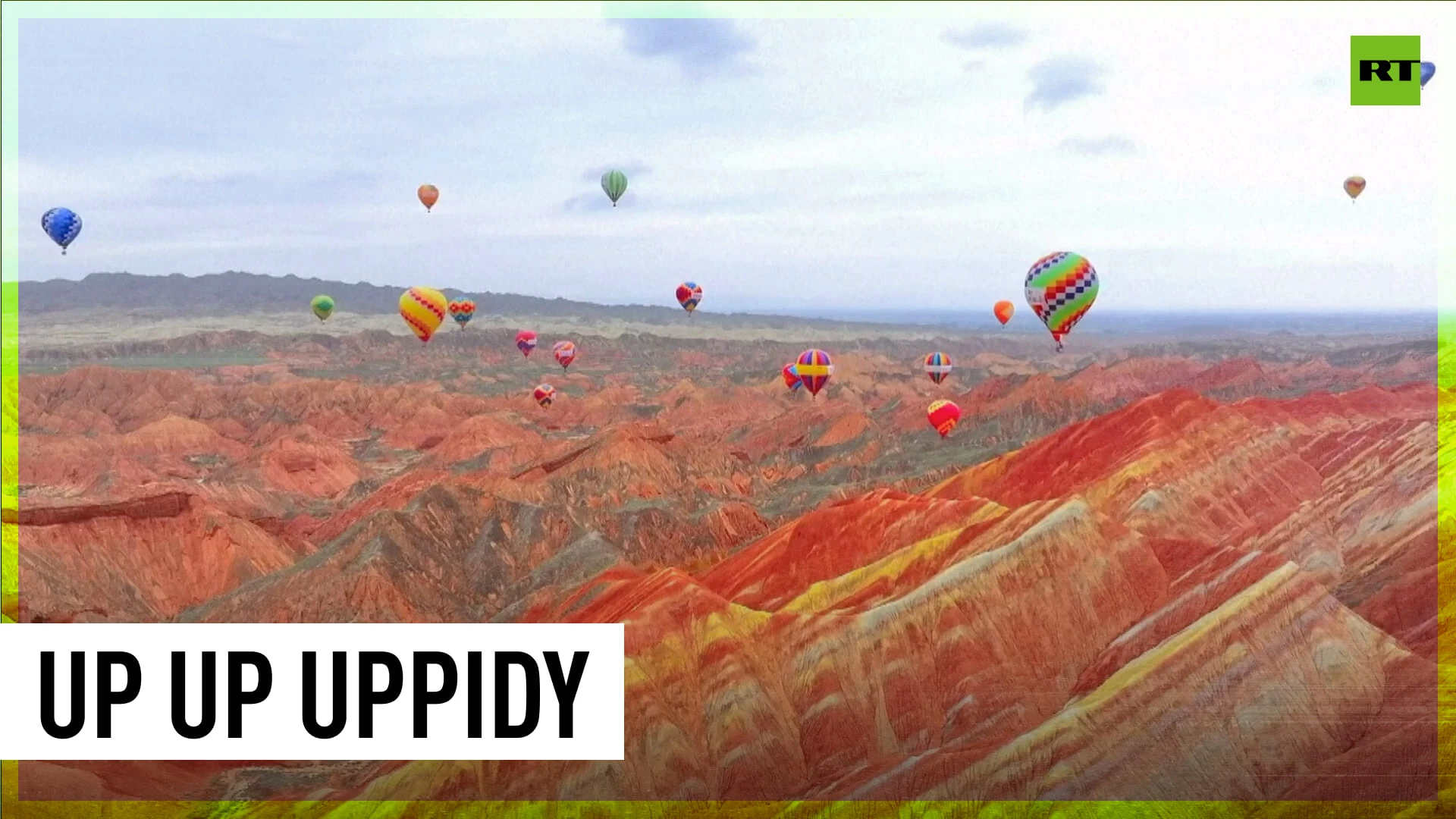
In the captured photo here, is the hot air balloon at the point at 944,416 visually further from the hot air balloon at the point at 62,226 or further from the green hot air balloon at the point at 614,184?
the hot air balloon at the point at 62,226

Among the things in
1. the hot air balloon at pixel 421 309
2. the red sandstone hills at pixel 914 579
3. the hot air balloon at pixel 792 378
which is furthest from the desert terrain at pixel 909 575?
the hot air balloon at pixel 421 309

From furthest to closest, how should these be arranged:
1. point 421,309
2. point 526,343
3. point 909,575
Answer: point 526,343
point 421,309
point 909,575

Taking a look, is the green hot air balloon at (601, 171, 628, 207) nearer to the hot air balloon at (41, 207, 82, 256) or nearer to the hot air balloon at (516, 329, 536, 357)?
the hot air balloon at (41, 207, 82, 256)

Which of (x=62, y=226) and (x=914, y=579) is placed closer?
(x=914, y=579)

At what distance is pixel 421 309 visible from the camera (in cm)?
6988

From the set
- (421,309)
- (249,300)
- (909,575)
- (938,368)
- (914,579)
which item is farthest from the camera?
(249,300)

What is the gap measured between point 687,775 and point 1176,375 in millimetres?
36243

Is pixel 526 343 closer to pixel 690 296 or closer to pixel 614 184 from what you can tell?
pixel 690 296

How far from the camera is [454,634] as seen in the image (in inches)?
1265

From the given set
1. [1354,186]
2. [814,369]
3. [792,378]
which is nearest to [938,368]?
[792,378]

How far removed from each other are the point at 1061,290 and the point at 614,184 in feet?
49.7

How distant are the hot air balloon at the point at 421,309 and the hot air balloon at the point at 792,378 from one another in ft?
61.9

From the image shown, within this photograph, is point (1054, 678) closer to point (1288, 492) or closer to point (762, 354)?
point (1288, 492)

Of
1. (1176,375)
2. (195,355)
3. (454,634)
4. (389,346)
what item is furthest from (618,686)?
(195,355)
